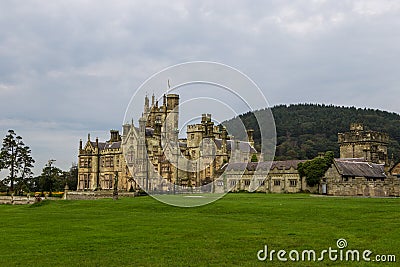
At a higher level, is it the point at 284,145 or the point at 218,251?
the point at 284,145

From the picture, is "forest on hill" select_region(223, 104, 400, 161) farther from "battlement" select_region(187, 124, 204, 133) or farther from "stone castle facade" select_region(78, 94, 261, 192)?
"stone castle facade" select_region(78, 94, 261, 192)

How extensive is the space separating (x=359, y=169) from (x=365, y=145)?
18.8 meters

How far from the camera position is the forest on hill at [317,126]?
11659 cm

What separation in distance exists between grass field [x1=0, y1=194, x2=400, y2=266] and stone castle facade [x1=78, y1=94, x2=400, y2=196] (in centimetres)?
3340

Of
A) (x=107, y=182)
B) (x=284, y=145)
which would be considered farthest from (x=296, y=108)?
(x=107, y=182)

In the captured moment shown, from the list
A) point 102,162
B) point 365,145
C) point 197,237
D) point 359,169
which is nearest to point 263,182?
point 359,169

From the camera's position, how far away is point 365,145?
79688mm

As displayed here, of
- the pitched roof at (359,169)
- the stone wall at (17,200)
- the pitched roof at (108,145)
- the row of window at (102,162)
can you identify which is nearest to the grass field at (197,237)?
the pitched roof at (359,169)

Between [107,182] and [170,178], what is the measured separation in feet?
56.2

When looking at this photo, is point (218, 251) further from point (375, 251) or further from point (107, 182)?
point (107, 182)

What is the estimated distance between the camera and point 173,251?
17.0m

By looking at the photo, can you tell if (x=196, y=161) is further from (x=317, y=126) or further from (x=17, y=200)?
(x=317, y=126)

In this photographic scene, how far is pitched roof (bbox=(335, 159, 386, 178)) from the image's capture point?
59.3m

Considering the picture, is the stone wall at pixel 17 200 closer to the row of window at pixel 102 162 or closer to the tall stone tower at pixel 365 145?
the row of window at pixel 102 162
